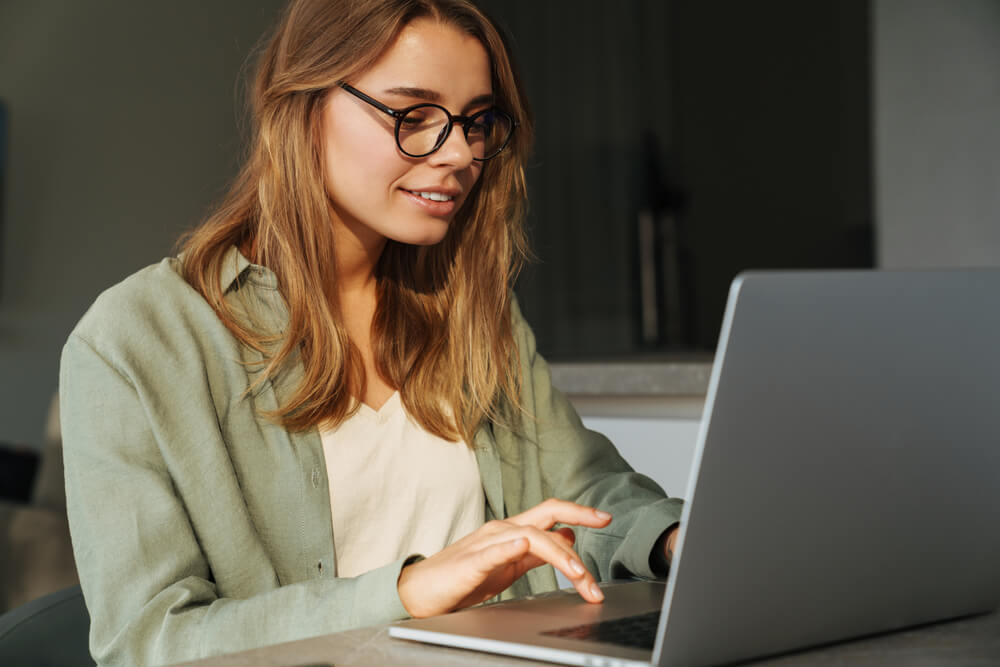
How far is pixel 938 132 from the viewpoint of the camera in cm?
357

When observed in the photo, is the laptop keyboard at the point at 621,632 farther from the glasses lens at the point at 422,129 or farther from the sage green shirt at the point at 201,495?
the glasses lens at the point at 422,129

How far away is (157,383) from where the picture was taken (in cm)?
103

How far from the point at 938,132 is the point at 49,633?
3.32 m

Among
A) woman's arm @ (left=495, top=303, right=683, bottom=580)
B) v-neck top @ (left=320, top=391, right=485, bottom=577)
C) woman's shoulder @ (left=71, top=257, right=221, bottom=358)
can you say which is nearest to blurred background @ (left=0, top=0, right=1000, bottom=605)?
woman's arm @ (left=495, top=303, right=683, bottom=580)

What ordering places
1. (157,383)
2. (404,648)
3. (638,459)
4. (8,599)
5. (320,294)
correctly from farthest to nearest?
(8,599) < (638,459) < (320,294) < (157,383) < (404,648)

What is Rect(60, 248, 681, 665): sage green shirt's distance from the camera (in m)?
0.83

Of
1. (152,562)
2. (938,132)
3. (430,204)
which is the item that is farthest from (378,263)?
(938,132)

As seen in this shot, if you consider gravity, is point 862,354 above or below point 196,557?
above

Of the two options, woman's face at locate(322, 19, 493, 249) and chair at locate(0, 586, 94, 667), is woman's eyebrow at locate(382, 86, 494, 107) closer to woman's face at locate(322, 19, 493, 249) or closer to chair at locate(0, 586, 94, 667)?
woman's face at locate(322, 19, 493, 249)

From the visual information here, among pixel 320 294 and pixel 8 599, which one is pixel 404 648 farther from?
pixel 8 599

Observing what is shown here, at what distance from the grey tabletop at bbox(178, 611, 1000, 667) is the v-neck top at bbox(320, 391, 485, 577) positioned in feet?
1.51

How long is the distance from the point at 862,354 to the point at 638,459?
1288mm

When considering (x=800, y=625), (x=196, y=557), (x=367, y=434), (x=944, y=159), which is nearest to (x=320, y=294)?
(x=367, y=434)

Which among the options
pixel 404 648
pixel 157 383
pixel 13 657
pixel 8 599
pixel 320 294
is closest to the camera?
pixel 404 648
